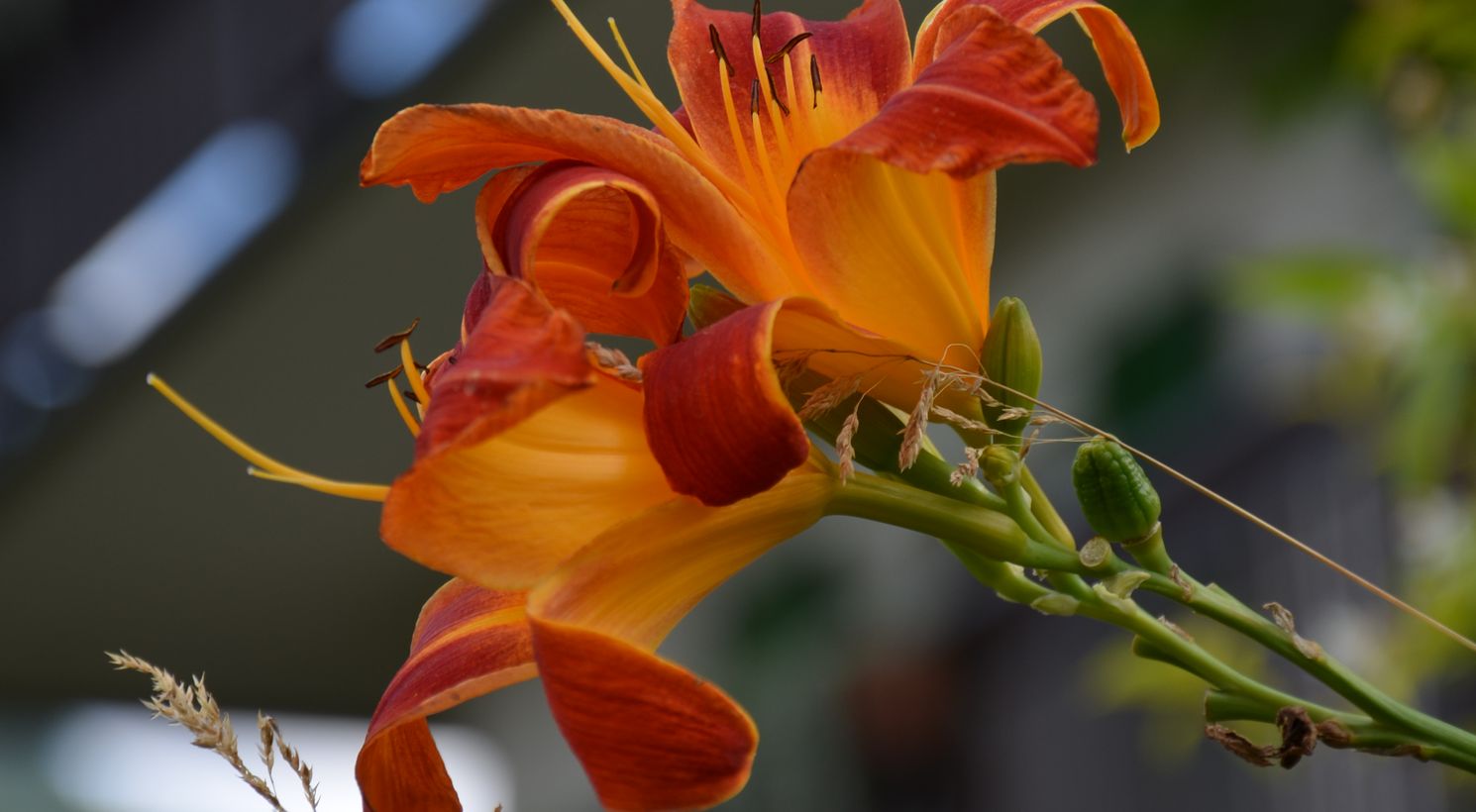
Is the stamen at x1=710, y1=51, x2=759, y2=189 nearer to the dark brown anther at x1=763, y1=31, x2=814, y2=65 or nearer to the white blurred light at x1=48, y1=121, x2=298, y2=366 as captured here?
the dark brown anther at x1=763, y1=31, x2=814, y2=65

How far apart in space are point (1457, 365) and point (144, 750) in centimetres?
651

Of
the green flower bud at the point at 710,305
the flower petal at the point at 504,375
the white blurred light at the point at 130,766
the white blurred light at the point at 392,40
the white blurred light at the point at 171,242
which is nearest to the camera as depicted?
the flower petal at the point at 504,375

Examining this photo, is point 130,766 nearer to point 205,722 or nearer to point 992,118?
point 205,722

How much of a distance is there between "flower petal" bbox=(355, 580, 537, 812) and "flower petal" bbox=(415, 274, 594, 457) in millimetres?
161

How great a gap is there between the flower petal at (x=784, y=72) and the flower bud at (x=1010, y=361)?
0.16 meters

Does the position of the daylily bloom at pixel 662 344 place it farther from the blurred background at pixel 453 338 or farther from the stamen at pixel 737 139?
the blurred background at pixel 453 338

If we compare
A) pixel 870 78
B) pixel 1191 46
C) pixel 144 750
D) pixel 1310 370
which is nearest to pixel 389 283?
pixel 144 750

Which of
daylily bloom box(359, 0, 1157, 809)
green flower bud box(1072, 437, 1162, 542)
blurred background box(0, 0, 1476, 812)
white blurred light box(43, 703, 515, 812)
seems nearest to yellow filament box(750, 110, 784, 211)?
daylily bloom box(359, 0, 1157, 809)

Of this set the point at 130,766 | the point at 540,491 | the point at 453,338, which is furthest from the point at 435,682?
the point at 130,766

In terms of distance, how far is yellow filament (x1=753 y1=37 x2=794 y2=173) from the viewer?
91cm

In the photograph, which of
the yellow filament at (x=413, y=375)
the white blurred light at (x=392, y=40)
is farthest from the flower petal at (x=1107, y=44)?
the white blurred light at (x=392, y=40)

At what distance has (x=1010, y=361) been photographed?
877 mm

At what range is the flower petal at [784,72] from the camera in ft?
3.06

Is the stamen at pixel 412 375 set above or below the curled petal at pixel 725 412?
above
